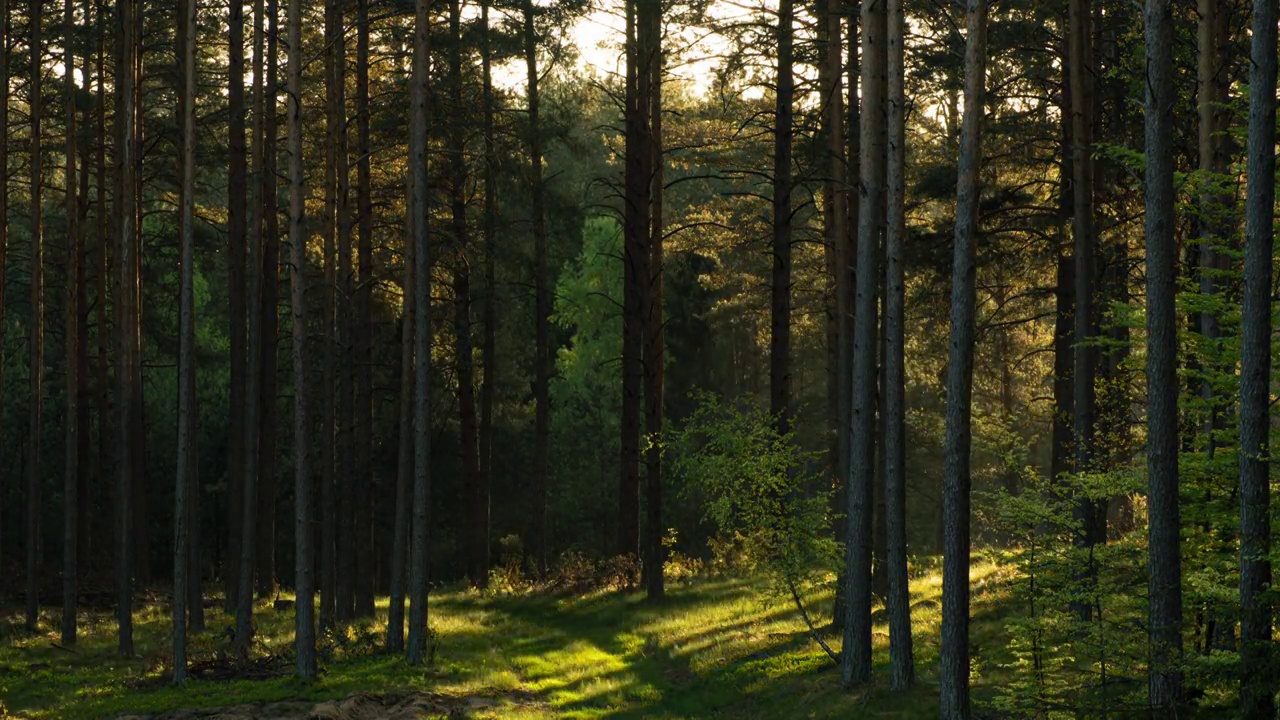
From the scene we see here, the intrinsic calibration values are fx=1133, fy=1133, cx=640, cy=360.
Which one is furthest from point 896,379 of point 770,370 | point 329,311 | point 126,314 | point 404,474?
point 126,314

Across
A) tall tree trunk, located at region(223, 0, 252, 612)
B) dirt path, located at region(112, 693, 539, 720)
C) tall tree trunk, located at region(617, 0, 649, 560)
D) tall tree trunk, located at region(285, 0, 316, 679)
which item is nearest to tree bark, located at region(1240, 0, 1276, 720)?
dirt path, located at region(112, 693, 539, 720)

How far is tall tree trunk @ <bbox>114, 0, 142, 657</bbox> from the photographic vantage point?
20156 mm

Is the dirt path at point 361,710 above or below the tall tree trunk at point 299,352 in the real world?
below

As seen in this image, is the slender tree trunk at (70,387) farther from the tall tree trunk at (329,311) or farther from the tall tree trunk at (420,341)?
the tall tree trunk at (420,341)

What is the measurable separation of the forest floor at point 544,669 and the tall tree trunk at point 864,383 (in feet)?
2.35

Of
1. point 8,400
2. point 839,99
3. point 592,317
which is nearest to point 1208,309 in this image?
point 839,99

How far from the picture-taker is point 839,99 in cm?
1991

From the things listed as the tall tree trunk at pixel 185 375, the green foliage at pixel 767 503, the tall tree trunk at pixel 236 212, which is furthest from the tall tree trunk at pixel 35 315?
the green foliage at pixel 767 503

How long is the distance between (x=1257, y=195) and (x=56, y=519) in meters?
44.1

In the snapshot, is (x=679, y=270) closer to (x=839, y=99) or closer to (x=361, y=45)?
(x=361, y=45)

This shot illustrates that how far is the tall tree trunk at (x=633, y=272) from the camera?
26281mm

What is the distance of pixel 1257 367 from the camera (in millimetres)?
10656

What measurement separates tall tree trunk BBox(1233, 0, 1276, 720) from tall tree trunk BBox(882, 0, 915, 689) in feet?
14.8

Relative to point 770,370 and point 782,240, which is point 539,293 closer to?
point 770,370
